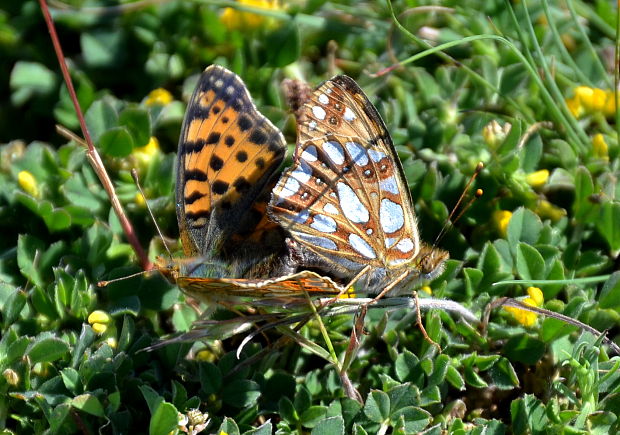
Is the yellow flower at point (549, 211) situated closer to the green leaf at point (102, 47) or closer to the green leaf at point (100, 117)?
the green leaf at point (100, 117)

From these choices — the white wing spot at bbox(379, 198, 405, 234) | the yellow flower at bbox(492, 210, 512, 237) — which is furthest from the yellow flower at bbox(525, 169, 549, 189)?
the white wing spot at bbox(379, 198, 405, 234)

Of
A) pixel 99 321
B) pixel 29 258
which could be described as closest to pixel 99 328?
pixel 99 321

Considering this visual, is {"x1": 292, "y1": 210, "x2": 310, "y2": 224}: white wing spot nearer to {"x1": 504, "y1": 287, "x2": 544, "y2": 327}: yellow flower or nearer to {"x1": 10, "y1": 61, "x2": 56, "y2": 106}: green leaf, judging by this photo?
{"x1": 504, "y1": 287, "x2": 544, "y2": 327}: yellow flower

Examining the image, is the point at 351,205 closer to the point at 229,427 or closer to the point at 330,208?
the point at 330,208

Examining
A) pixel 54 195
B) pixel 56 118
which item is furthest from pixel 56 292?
pixel 56 118

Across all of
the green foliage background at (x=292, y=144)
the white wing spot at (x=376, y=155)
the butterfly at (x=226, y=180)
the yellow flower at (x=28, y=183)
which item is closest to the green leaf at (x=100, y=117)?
the green foliage background at (x=292, y=144)
